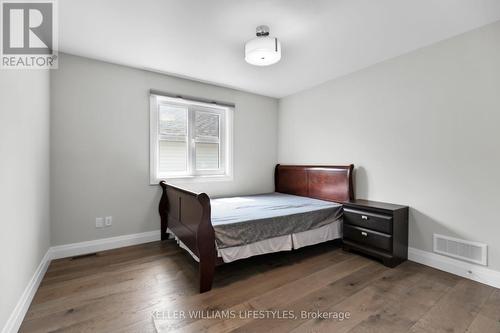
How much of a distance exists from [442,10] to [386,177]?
1.73 m

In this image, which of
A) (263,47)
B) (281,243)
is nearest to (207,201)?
(281,243)

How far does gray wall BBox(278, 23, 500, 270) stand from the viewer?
2.08m

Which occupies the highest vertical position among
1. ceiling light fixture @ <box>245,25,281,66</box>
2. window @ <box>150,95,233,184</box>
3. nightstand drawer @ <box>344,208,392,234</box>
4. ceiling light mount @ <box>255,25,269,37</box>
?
ceiling light mount @ <box>255,25,269,37</box>

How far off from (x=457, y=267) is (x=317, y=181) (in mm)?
1808

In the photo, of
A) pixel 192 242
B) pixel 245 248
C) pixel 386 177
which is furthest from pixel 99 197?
pixel 386 177

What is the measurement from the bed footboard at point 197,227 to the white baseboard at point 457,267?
7.49 ft

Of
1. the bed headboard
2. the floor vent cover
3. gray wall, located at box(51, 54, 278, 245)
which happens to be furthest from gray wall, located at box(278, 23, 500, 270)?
gray wall, located at box(51, 54, 278, 245)

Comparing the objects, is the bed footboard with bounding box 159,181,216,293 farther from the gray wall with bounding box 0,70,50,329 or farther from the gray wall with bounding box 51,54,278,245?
the gray wall with bounding box 0,70,50,329

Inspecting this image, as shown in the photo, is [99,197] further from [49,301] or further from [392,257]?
[392,257]

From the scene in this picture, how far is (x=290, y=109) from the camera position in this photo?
13.8 ft

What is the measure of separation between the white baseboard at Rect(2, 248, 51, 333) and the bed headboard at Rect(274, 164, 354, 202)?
10.8 ft

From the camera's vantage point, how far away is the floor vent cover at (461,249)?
2090 millimetres

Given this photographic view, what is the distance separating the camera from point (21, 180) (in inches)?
64.5

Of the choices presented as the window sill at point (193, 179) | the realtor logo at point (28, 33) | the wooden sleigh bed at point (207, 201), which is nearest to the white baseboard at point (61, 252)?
the wooden sleigh bed at point (207, 201)
